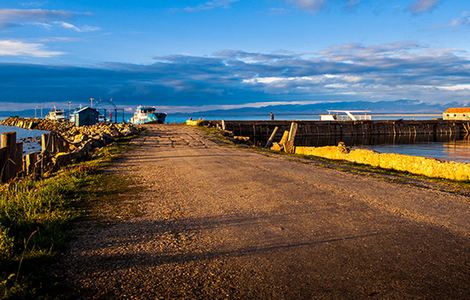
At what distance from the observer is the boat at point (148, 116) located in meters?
89.6

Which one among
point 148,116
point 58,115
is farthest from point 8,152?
point 58,115

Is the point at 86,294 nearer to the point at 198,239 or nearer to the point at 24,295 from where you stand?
the point at 24,295

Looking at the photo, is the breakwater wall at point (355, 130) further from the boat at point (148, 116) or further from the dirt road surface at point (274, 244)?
the dirt road surface at point (274, 244)

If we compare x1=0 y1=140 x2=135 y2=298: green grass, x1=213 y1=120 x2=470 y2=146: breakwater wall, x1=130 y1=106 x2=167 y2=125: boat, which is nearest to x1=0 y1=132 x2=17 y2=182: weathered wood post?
x1=0 y1=140 x2=135 y2=298: green grass

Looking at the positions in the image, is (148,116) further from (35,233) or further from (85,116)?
(35,233)

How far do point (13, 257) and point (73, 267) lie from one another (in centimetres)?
81

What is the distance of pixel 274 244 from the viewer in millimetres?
6316

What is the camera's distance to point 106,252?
603 cm

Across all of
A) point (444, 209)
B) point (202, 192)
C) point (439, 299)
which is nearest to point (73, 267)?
point (439, 299)

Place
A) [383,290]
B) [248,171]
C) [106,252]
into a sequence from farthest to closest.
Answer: [248,171], [106,252], [383,290]

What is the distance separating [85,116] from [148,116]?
1340 cm

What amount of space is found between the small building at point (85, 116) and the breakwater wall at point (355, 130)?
32364 mm

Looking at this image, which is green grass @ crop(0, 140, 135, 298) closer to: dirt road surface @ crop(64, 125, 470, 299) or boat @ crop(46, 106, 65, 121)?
dirt road surface @ crop(64, 125, 470, 299)

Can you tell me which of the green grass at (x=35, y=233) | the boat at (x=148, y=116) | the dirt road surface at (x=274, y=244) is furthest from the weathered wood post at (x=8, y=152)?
the boat at (x=148, y=116)
